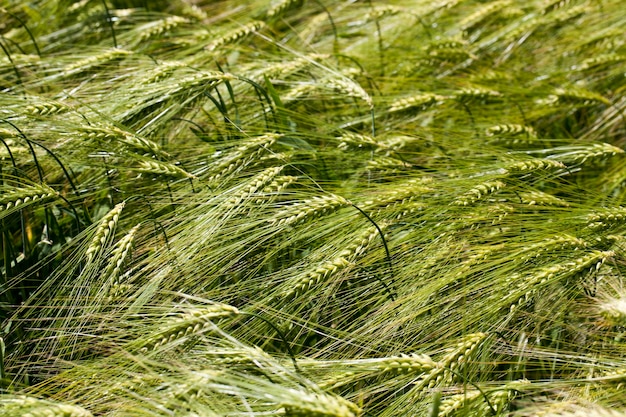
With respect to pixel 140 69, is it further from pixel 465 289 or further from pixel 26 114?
pixel 465 289

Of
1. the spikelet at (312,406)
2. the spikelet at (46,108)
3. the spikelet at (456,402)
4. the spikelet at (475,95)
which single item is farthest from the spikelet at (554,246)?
the spikelet at (46,108)

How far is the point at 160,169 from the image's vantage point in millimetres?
1729

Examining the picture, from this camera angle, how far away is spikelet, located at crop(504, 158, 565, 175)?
185 cm

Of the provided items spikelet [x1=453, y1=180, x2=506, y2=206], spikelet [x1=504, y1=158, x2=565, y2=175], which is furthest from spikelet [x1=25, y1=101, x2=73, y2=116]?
spikelet [x1=504, y1=158, x2=565, y2=175]

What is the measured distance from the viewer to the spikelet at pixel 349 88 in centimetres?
205

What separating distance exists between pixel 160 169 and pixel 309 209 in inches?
14.8

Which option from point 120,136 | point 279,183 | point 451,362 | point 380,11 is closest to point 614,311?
point 451,362

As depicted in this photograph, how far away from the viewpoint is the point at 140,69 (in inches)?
83.1

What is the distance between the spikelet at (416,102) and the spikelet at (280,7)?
779 mm

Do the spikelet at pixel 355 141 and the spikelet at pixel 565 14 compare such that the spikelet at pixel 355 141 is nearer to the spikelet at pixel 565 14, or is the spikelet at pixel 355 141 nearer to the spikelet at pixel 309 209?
the spikelet at pixel 309 209

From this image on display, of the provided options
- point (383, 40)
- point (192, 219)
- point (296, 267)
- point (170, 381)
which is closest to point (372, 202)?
point (296, 267)

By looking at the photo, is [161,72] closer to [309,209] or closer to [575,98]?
[309,209]

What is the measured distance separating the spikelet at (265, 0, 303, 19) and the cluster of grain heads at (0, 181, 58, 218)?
1.38 meters

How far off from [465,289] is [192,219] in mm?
663
